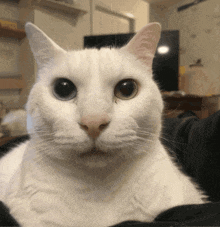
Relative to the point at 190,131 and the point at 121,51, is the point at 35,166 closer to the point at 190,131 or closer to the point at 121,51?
the point at 121,51

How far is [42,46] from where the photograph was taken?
0.44 m

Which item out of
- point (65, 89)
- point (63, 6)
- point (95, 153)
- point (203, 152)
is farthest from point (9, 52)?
point (203, 152)

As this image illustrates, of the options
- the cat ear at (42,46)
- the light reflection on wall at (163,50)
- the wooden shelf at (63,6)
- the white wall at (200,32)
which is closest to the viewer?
the cat ear at (42,46)

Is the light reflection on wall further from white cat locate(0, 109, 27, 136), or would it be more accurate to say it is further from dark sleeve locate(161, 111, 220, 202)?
white cat locate(0, 109, 27, 136)

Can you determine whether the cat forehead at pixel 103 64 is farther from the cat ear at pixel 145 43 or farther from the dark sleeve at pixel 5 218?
the dark sleeve at pixel 5 218

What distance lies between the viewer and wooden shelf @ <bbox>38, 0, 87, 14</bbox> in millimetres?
745

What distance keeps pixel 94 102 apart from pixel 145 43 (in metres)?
0.24

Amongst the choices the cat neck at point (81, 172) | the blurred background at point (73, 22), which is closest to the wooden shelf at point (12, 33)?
the blurred background at point (73, 22)

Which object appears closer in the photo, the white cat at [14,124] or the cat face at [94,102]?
the cat face at [94,102]

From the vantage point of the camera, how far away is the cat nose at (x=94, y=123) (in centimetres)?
30

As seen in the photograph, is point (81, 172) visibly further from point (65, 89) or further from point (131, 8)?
point (131, 8)

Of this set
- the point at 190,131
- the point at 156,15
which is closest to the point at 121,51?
the point at 190,131

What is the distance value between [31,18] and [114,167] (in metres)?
0.74

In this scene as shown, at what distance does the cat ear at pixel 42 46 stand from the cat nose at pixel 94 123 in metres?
0.21
